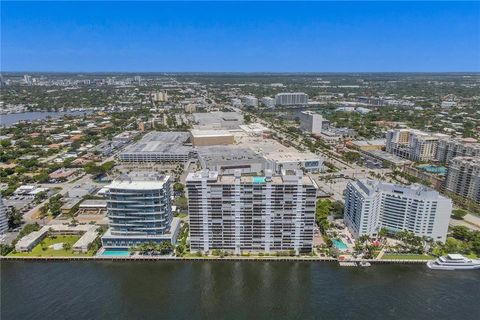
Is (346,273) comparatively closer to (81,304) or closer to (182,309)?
(182,309)

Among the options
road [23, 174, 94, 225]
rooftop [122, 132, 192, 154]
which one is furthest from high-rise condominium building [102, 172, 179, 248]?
rooftop [122, 132, 192, 154]

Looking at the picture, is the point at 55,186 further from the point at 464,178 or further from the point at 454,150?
the point at 454,150

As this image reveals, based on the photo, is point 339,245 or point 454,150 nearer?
point 339,245

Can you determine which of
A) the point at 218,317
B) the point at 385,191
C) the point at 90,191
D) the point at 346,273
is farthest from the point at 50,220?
the point at 385,191

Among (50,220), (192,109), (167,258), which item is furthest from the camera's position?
(192,109)

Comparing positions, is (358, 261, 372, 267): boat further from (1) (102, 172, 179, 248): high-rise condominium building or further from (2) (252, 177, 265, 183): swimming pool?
(1) (102, 172, 179, 248): high-rise condominium building

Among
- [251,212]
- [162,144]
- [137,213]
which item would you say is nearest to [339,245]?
[251,212]

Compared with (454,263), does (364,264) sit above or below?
below
